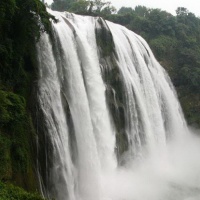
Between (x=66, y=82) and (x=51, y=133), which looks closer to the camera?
(x=51, y=133)

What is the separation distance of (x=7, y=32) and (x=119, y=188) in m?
8.96

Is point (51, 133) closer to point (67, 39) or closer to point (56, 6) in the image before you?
point (67, 39)

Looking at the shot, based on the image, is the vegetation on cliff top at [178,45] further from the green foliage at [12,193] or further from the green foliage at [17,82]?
the green foliage at [12,193]

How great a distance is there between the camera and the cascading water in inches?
480

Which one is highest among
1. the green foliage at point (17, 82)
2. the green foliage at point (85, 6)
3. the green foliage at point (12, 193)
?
the green foliage at point (85, 6)

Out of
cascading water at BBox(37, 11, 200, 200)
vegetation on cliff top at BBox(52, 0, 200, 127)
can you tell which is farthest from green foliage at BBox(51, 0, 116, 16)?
cascading water at BBox(37, 11, 200, 200)

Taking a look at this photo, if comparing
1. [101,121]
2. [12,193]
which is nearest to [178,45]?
[101,121]

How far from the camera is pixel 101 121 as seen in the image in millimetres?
16188

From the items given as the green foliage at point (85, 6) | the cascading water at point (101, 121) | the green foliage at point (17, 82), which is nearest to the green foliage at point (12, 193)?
the green foliage at point (17, 82)

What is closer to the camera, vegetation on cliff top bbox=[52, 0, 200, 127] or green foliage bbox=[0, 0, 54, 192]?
green foliage bbox=[0, 0, 54, 192]

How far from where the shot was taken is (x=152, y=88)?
74.8 ft

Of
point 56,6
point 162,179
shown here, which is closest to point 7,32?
point 162,179

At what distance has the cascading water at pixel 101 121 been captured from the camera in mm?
12199

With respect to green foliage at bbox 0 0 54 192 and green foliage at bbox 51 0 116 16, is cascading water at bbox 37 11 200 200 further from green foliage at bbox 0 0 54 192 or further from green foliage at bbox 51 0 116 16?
green foliage at bbox 51 0 116 16
